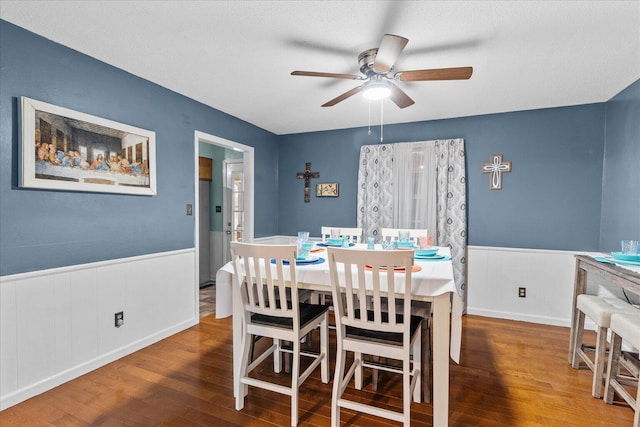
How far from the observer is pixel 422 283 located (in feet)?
5.64

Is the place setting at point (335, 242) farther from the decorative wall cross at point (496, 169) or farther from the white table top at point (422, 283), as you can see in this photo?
the decorative wall cross at point (496, 169)

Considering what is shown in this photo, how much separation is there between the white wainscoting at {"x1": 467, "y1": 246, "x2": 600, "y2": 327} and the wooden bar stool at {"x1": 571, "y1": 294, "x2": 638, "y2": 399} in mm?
1124

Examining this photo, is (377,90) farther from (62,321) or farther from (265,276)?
(62,321)

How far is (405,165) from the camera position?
13.5ft

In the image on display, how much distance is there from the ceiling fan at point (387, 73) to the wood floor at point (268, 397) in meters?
2.14

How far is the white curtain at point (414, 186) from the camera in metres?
3.97

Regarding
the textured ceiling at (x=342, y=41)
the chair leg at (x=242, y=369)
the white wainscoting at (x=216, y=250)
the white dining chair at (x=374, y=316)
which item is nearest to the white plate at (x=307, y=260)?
the white dining chair at (x=374, y=316)

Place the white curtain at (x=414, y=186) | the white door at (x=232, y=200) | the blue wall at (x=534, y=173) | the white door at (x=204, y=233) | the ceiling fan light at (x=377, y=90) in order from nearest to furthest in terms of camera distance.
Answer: the ceiling fan light at (x=377, y=90)
the blue wall at (x=534, y=173)
the white curtain at (x=414, y=186)
the white door at (x=232, y=200)
the white door at (x=204, y=233)

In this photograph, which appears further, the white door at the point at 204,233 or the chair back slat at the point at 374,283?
the white door at the point at 204,233

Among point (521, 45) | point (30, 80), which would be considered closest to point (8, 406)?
point (30, 80)

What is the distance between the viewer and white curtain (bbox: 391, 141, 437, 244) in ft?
13.0

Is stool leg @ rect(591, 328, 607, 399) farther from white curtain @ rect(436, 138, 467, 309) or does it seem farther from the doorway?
the doorway

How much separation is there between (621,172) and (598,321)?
1768mm

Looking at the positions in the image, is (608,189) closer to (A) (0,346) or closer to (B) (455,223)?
(B) (455,223)
